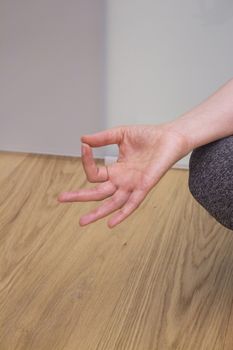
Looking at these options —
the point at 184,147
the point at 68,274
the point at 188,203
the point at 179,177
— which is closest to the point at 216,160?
the point at 184,147

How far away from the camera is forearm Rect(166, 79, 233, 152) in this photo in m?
0.81

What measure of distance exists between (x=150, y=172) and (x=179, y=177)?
906 mm

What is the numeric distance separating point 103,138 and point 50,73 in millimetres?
952

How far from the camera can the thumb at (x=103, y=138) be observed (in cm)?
82

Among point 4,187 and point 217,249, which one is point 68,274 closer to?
point 217,249

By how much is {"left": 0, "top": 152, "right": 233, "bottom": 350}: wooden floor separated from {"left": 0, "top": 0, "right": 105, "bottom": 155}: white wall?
11.0 inches

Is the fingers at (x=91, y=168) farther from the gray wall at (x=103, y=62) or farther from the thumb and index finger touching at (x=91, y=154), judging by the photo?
the gray wall at (x=103, y=62)

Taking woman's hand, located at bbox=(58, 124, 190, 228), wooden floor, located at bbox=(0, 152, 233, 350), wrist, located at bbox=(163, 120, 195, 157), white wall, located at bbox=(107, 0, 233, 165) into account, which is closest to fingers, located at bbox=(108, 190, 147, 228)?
woman's hand, located at bbox=(58, 124, 190, 228)

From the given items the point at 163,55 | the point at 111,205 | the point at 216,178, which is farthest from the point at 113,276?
the point at 163,55

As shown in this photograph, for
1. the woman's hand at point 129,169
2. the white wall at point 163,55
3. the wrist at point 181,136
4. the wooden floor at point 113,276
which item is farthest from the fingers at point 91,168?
the white wall at point 163,55

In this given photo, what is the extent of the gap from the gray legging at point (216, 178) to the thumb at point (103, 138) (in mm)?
132

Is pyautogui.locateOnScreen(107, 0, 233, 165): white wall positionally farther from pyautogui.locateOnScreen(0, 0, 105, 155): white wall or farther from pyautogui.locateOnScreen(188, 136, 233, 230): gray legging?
pyautogui.locateOnScreen(188, 136, 233, 230): gray legging

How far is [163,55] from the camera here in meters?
1.61

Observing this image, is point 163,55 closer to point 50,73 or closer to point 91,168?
point 50,73
